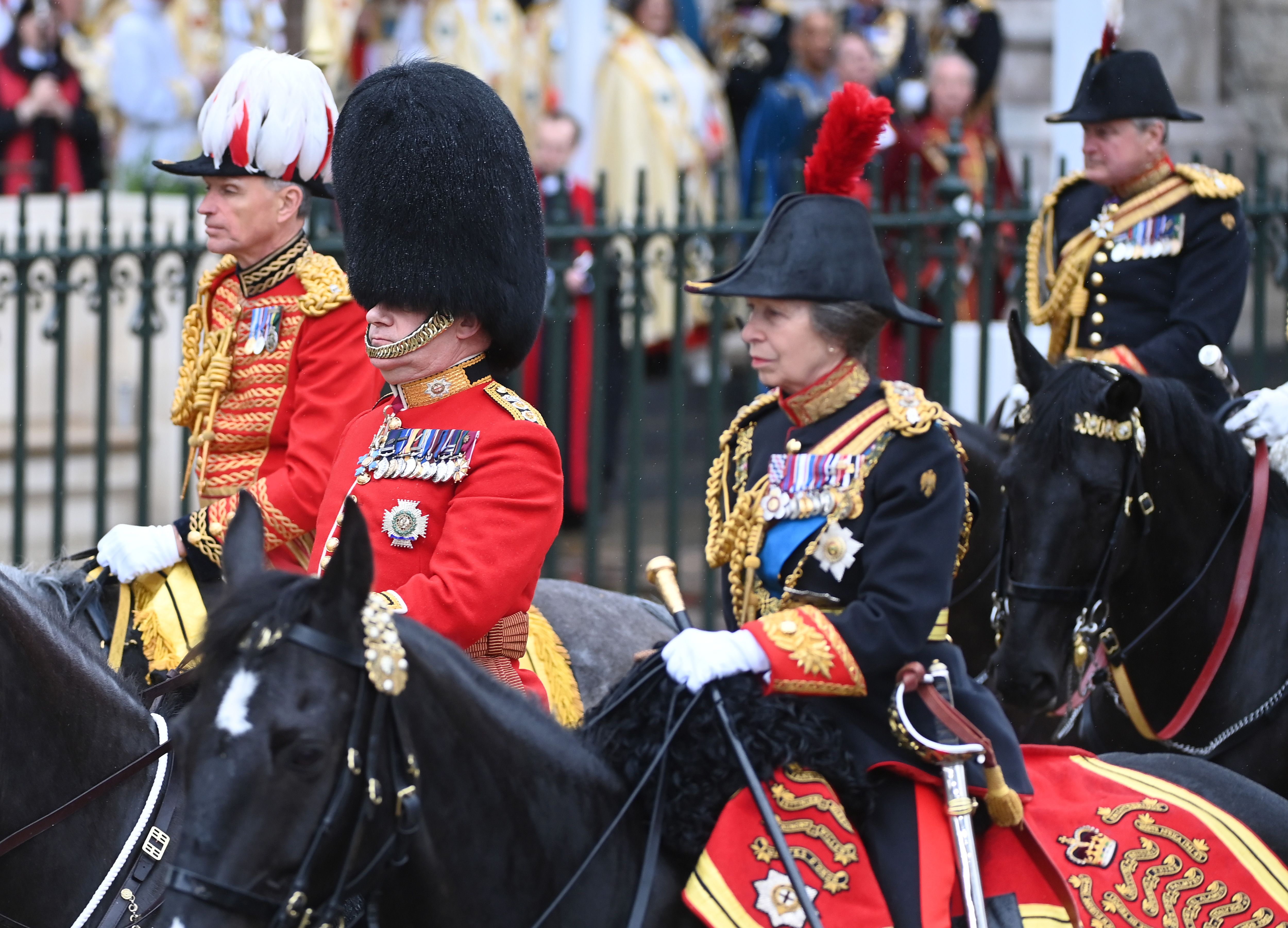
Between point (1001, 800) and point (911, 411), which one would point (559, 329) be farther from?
point (1001, 800)

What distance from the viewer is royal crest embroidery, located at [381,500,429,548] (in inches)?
139

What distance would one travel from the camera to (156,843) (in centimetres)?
362

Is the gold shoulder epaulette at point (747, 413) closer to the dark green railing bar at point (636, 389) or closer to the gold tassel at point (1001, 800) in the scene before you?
the gold tassel at point (1001, 800)

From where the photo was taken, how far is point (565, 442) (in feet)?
29.1

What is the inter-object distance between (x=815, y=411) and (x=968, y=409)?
482 centimetres

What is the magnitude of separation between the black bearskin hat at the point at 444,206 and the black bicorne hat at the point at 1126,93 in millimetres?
2403

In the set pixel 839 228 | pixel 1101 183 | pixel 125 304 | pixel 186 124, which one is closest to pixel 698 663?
pixel 839 228

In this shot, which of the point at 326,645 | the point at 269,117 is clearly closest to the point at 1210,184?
the point at 269,117

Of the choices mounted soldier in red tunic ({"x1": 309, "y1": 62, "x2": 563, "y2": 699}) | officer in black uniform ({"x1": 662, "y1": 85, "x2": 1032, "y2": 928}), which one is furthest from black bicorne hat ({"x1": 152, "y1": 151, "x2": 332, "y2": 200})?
officer in black uniform ({"x1": 662, "y1": 85, "x2": 1032, "y2": 928})

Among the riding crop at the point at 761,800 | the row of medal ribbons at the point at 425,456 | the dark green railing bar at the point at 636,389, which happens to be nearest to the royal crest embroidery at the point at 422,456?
the row of medal ribbons at the point at 425,456

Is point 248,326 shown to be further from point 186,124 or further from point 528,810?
point 186,124

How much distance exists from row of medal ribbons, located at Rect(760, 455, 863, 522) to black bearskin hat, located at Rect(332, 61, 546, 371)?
0.63 meters

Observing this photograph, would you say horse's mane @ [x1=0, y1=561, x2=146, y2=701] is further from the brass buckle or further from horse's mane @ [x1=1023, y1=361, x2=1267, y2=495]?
horse's mane @ [x1=1023, y1=361, x2=1267, y2=495]

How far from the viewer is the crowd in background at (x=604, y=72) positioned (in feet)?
36.7
